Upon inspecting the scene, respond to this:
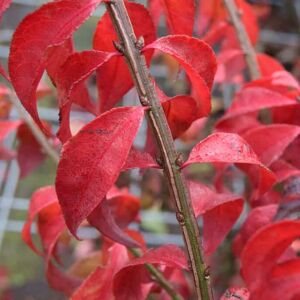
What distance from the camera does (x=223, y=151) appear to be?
423 millimetres

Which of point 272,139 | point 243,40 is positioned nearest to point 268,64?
point 243,40

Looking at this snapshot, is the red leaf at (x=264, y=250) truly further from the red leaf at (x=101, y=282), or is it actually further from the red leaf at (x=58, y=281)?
the red leaf at (x=58, y=281)

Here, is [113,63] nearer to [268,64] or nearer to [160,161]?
[160,161]

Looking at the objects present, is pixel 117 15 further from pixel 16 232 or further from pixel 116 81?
pixel 16 232

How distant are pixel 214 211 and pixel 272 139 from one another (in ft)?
0.34

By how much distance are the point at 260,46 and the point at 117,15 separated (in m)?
1.54

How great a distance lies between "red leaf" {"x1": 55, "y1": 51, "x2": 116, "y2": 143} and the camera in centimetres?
39

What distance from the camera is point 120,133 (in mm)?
383

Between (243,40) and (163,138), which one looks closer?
(163,138)

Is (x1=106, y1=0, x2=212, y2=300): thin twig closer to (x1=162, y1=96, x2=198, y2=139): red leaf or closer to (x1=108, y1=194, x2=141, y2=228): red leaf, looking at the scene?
(x1=162, y1=96, x2=198, y2=139): red leaf

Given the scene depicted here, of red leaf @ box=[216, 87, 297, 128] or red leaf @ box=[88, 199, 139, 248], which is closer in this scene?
red leaf @ box=[88, 199, 139, 248]

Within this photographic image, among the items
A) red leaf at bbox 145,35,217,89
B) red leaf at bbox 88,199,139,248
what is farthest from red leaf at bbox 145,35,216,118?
red leaf at bbox 88,199,139,248

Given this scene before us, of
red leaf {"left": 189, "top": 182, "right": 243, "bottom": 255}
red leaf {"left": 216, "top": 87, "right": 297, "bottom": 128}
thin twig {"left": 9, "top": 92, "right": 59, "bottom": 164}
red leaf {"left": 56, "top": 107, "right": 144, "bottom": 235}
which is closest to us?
red leaf {"left": 56, "top": 107, "right": 144, "bottom": 235}

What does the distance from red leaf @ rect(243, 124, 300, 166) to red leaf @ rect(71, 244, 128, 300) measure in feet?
0.52
